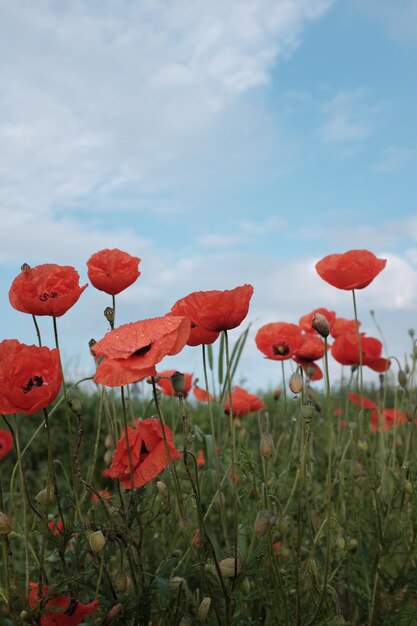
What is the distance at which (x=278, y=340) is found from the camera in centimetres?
233

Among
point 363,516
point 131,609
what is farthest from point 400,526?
point 131,609

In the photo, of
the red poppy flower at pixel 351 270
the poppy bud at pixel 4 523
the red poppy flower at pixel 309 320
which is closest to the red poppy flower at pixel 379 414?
the red poppy flower at pixel 309 320

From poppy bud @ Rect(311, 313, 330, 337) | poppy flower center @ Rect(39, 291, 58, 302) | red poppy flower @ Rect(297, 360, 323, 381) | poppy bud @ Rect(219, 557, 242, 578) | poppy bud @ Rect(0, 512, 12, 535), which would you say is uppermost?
poppy flower center @ Rect(39, 291, 58, 302)

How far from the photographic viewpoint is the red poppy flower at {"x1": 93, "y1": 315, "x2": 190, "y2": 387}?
4.56 feet

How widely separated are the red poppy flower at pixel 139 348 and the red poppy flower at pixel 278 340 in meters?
0.90

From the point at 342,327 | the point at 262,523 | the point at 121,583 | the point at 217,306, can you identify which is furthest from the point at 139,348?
the point at 342,327

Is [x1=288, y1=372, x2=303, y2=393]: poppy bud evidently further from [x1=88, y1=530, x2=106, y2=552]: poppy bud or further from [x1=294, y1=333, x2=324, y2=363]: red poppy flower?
[x1=294, y1=333, x2=324, y2=363]: red poppy flower

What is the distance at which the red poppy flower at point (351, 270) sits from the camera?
2.17m

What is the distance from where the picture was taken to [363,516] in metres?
2.34

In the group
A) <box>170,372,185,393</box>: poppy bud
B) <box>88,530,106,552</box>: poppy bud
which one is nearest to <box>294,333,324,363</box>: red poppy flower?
<box>170,372,185,393</box>: poppy bud

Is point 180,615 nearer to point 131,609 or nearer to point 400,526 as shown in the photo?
point 131,609

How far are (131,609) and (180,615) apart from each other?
0.29 meters

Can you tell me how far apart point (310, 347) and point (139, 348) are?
3.56 feet

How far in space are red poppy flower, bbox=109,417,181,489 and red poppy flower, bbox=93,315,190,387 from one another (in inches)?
8.9
